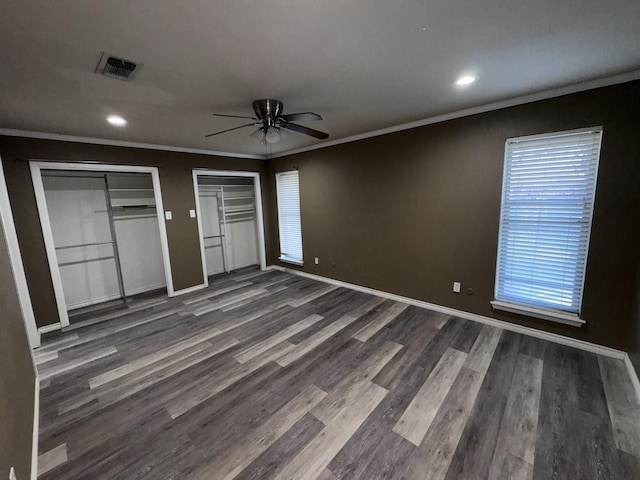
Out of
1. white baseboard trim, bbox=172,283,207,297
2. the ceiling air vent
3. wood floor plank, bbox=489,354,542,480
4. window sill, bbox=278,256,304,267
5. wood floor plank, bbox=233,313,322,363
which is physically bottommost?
wood floor plank, bbox=489,354,542,480

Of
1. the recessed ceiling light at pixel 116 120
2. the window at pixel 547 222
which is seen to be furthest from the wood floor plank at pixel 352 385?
the recessed ceiling light at pixel 116 120

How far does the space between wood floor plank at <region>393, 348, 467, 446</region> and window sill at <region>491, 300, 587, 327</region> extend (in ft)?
2.76

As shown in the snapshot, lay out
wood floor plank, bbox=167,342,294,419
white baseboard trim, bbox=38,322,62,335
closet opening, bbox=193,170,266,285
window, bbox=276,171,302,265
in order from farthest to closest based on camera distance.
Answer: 1. closet opening, bbox=193,170,266,285
2. window, bbox=276,171,302,265
3. white baseboard trim, bbox=38,322,62,335
4. wood floor plank, bbox=167,342,294,419

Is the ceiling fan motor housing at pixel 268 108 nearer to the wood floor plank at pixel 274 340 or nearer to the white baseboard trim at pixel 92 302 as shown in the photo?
the wood floor plank at pixel 274 340

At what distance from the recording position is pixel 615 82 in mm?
2119

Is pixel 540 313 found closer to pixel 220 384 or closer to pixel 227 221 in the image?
pixel 220 384

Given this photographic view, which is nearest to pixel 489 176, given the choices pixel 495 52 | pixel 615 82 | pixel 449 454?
pixel 615 82

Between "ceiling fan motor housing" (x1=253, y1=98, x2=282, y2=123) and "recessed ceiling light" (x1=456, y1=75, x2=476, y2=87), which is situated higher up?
"recessed ceiling light" (x1=456, y1=75, x2=476, y2=87)

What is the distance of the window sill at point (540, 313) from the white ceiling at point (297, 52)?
2143 mm

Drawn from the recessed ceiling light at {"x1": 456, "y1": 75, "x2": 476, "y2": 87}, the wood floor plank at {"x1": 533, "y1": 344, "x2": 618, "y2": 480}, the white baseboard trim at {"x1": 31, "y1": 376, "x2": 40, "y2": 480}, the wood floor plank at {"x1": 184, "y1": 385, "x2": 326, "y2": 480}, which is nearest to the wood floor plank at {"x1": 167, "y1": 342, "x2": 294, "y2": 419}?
the wood floor plank at {"x1": 184, "y1": 385, "x2": 326, "y2": 480}

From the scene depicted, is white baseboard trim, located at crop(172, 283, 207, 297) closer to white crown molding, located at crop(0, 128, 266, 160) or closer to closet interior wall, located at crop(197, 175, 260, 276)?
closet interior wall, located at crop(197, 175, 260, 276)

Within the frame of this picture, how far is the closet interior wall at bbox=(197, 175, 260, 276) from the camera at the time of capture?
5.21 meters

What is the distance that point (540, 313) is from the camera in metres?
2.64

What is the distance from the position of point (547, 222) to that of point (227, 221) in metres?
5.20
